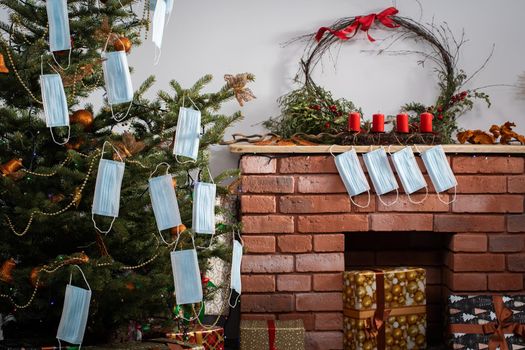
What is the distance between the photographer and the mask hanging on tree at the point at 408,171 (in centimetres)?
316

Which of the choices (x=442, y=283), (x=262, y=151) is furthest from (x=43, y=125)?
(x=442, y=283)

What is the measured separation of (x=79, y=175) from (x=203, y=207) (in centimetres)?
37

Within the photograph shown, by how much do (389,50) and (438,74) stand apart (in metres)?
0.24

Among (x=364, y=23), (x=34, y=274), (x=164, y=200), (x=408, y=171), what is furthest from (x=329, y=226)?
(x=34, y=274)

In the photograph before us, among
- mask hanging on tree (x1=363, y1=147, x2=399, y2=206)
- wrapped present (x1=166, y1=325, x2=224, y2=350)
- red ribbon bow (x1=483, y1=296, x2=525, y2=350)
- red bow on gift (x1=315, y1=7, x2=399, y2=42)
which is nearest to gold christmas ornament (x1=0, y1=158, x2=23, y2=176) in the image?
wrapped present (x1=166, y1=325, x2=224, y2=350)

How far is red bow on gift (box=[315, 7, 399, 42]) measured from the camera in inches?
132

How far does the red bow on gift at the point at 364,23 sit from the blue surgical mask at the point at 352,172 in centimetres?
55

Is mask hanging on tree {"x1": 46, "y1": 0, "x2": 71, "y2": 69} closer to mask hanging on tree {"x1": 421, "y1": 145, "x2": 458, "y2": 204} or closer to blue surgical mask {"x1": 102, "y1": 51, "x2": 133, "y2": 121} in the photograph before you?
blue surgical mask {"x1": 102, "y1": 51, "x2": 133, "y2": 121}

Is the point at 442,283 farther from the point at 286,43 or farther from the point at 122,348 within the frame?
the point at 122,348

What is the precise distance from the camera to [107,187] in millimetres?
2158

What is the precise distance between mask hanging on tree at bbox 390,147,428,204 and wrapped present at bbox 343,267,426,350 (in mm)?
343

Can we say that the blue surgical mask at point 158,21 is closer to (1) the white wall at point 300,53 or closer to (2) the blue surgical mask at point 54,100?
(2) the blue surgical mask at point 54,100

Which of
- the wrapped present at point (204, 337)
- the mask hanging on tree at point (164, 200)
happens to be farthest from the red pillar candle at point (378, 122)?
the mask hanging on tree at point (164, 200)

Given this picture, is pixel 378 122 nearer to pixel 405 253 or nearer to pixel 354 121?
pixel 354 121
